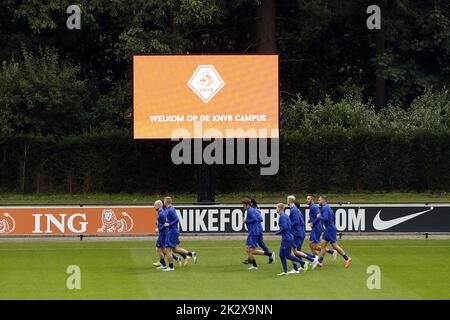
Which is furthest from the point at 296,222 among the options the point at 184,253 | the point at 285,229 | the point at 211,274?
the point at 184,253

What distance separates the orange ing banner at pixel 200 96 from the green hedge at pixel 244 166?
30.3 feet

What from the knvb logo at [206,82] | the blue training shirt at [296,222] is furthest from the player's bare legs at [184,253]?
the knvb logo at [206,82]

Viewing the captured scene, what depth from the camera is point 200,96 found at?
130 feet

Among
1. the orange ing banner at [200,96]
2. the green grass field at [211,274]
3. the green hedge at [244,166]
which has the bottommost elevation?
the green grass field at [211,274]

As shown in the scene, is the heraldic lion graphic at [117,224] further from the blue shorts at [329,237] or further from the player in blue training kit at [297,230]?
the player in blue training kit at [297,230]

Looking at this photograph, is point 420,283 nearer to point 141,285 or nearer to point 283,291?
point 283,291

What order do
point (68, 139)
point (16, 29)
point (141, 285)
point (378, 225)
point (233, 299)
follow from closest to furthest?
point (233, 299) → point (141, 285) → point (378, 225) → point (68, 139) → point (16, 29)

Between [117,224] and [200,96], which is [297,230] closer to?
[117,224]

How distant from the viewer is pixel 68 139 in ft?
161

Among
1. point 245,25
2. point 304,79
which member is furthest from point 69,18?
point 304,79

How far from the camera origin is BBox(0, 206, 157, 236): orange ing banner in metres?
37.4

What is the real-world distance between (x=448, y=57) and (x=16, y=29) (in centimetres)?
2115

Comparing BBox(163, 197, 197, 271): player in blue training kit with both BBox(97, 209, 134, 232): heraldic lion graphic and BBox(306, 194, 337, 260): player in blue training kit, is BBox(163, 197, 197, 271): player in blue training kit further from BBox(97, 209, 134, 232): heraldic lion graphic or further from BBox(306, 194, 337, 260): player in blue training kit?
BBox(97, 209, 134, 232): heraldic lion graphic

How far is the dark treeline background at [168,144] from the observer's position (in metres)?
49.1
